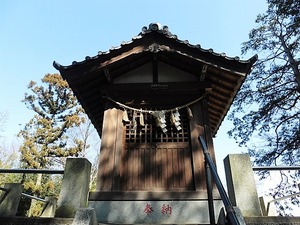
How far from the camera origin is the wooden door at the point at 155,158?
5297mm

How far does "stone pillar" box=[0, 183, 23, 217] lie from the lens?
4195mm

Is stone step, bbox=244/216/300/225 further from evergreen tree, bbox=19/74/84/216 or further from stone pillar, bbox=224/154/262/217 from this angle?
evergreen tree, bbox=19/74/84/216

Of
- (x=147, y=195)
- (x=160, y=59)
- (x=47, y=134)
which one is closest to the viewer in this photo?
(x=147, y=195)

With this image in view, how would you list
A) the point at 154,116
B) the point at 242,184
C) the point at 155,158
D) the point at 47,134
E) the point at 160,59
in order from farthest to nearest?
the point at 47,134, the point at 160,59, the point at 154,116, the point at 155,158, the point at 242,184

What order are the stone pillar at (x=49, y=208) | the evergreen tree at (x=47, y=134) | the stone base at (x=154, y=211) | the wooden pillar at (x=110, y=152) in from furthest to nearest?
1. the evergreen tree at (x=47, y=134)
2. the stone pillar at (x=49, y=208)
3. the wooden pillar at (x=110, y=152)
4. the stone base at (x=154, y=211)

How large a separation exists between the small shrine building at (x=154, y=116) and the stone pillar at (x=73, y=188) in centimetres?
102

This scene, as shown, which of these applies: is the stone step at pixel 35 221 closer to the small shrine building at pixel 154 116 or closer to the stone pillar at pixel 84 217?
the stone pillar at pixel 84 217

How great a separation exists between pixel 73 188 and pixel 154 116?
2.63 metres

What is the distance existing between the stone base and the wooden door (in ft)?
1.31

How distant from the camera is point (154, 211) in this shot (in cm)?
482

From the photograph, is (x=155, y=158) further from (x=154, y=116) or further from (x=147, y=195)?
(x=154, y=116)

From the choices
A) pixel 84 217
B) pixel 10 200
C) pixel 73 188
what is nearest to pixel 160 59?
pixel 73 188

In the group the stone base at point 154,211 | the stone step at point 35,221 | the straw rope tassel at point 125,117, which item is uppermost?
the straw rope tassel at point 125,117

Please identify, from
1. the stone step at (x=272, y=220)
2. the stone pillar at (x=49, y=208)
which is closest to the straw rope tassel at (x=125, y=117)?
the stone step at (x=272, y=220)
